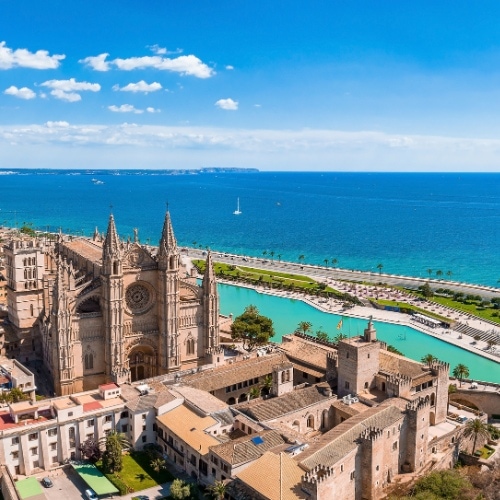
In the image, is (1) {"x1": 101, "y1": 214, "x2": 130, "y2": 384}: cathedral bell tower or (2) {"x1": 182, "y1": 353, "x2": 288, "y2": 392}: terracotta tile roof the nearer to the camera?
(2) {"x1": 182, "y1": 353, "x2": 288, "y2": 392}: terracotta tile roof

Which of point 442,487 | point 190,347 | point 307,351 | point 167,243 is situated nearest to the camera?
point 442,487

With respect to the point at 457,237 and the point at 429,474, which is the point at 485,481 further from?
the point at 457,237

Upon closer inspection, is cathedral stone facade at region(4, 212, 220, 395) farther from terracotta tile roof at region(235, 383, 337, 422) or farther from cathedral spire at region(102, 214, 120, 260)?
terracotta tile roof at region(235, 383, 337, 422)

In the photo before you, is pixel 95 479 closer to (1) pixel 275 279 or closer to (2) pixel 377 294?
(2) pixel 377 294

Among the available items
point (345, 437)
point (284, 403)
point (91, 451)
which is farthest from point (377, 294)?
point (91, 451)

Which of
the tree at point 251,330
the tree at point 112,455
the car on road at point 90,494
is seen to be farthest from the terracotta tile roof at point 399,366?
the car on road at point 90,494

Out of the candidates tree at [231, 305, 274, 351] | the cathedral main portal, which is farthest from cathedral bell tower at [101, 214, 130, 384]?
tree at [231, 305, 274, 351]

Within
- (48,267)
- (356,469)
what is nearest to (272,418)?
(356,469)
